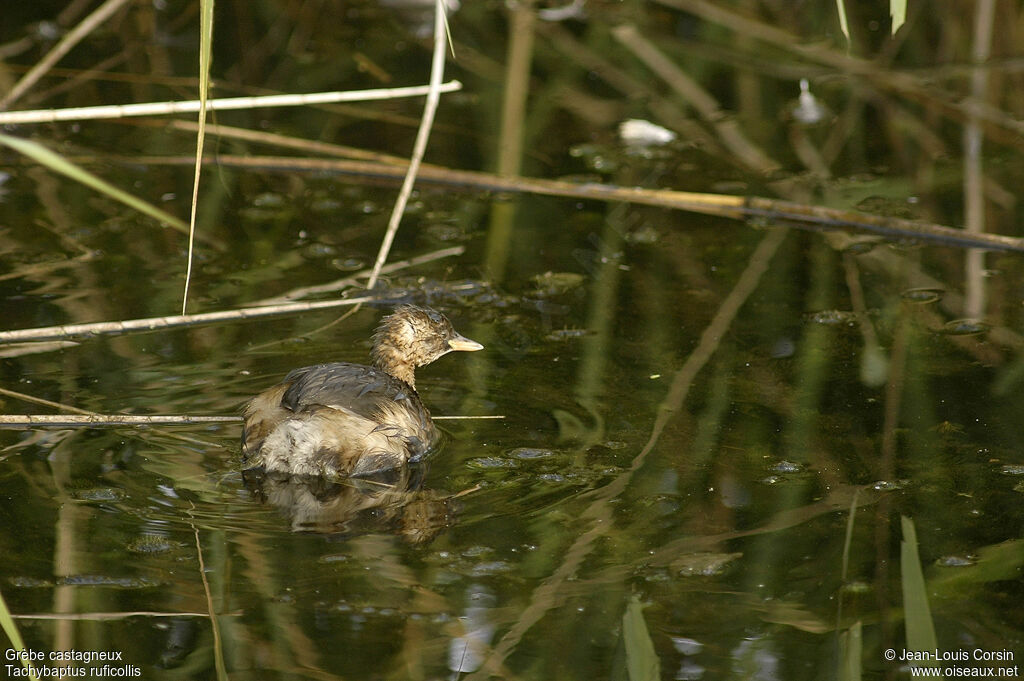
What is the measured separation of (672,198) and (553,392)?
201 cm

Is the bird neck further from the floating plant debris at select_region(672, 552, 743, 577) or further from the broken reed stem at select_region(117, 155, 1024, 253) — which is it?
the broken reed stem at select_region(117, 155, 1024, 253)

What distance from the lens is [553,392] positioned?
5070mm

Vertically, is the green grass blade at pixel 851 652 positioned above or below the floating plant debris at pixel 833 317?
below

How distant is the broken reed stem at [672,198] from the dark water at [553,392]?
0.21 ft

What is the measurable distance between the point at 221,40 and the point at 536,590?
6.11 metres

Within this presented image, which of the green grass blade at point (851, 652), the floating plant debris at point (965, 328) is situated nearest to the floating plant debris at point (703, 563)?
the green grass blade at point (851, 652)

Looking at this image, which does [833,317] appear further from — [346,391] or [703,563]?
[346,391]

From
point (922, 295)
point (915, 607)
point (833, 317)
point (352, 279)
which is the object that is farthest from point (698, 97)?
point (915, 607)

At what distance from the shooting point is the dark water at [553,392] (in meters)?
3.69

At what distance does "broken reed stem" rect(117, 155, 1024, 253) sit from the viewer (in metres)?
6.46

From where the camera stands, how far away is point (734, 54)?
905 centimetres

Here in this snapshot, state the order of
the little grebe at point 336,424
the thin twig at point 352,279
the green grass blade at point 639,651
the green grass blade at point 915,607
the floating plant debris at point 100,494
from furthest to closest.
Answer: the thin twig at point 352,279 → the little grebe at point 336,424 → the floating plant debris at point 100,494 → the green grass blade at point 915,607 → the green grass blade at point 639,651

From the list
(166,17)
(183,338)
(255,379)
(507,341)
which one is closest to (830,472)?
(507,341)

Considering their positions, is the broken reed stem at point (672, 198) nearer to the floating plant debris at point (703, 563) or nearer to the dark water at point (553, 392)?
the dark water at point (553, 392)
